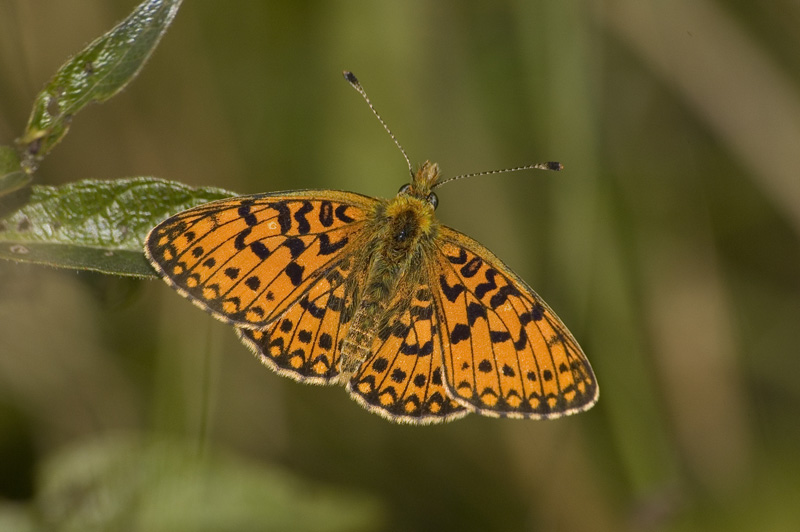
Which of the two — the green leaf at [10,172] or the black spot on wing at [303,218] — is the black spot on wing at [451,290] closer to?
the black spot on wing at [303,218]

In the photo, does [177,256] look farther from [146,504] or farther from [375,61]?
[375,61]

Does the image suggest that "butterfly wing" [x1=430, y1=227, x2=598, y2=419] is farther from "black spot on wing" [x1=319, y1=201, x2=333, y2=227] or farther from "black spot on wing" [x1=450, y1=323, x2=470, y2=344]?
"black spot on wing" [x1=319, y1=201, x2=333, y2=227]

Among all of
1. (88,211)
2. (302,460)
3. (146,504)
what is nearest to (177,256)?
(88,211)

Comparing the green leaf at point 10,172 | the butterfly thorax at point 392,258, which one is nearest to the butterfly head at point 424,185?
the butterfly thorax at point 392,258

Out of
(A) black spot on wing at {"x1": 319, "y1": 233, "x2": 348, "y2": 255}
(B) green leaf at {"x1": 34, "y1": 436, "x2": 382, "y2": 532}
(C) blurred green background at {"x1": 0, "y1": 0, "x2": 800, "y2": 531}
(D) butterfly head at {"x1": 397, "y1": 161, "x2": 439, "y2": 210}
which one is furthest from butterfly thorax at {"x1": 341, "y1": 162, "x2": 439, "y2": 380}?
(C) blurred green background at {"x1": 0, "y1": 0, "x2": 800, "y2": 531}

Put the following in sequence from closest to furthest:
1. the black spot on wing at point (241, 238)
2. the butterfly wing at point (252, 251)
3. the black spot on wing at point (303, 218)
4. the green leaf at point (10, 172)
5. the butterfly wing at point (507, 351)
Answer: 1. the green leaf at point (10, 172)
2. the butterfly wing at point (252, 251)
3. the butterfly wing at point (507, 351)
4. the black spot on wing at point (241, 238)
5. the black spot on wing at point (303, 218)

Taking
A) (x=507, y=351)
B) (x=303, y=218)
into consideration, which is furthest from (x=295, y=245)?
(x=507, y=351)

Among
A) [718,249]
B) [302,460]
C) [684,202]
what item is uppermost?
[684,202]

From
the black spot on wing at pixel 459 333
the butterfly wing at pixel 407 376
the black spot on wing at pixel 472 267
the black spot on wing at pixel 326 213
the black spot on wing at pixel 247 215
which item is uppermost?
the black spot on wing at pixel 326 213
